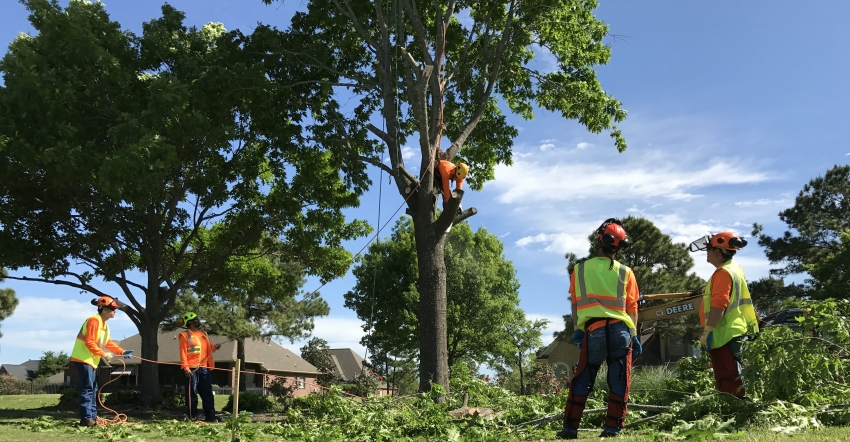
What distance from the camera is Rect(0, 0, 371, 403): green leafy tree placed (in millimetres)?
13500

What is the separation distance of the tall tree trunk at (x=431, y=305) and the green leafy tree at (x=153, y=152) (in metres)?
3.05

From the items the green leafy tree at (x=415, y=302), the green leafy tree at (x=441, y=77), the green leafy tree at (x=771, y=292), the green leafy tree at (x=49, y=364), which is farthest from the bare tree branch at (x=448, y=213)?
the green leafy tree at (x=49, y=364)

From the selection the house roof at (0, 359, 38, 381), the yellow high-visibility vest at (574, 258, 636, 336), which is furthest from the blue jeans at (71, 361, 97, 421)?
the house roof at (0, 359, 38, 381)

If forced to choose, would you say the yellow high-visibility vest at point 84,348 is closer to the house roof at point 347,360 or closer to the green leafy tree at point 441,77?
the green leafy tree at point 441,77

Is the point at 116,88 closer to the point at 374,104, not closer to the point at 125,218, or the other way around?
the point at 125,218

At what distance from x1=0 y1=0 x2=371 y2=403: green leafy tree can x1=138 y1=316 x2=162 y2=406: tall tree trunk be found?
4 centimetres

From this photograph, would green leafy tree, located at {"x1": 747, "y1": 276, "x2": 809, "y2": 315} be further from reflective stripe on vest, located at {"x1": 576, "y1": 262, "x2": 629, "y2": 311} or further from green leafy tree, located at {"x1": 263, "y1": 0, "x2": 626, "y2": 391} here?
reflective stripe on vest, located at {"x1": 576, "y1": 262, "x2": 629, "y2": 311}

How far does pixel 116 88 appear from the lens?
48.2ft

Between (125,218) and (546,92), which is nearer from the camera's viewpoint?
(546,92)

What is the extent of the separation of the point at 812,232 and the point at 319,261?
29.7 m

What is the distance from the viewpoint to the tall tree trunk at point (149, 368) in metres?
16.9

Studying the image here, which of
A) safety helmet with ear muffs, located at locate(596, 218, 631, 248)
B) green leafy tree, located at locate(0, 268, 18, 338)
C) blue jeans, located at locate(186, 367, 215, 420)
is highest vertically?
green leafy tree, located at locate(0, 268, 18, 338)

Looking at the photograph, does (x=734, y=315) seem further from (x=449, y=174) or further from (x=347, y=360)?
(x=347, y=360)

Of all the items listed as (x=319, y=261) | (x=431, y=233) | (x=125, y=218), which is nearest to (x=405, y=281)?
(x=319, y=261)
